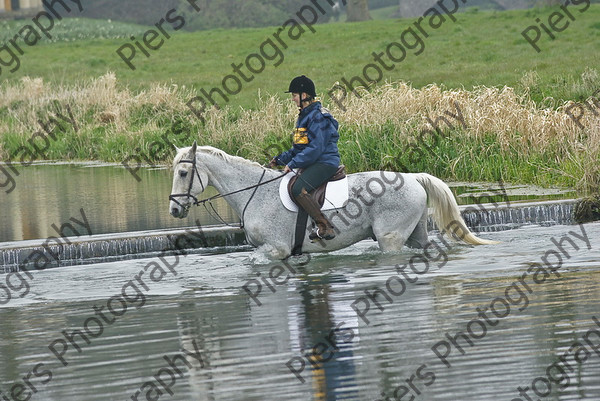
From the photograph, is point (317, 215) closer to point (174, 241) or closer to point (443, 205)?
point (443, 205)

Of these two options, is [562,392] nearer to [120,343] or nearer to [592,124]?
[120,343]

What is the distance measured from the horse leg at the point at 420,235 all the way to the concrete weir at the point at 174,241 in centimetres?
262

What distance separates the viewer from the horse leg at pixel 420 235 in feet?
42.3

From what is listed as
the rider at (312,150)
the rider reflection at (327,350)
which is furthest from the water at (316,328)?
the rider at (312,150)

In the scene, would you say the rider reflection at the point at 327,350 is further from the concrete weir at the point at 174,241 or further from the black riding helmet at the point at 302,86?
the concrete weir at the point at 174,241

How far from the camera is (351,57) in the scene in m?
41.8

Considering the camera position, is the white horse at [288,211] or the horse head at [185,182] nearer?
the horse head at [185,182]

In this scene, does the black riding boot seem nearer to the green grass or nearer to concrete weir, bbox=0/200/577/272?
concrete weir, bbox=0/200/577/272

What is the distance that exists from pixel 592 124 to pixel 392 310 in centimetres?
851

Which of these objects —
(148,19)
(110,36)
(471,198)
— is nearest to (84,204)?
(471,198)

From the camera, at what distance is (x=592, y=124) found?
56.8 feet

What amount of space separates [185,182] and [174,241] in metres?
2.81

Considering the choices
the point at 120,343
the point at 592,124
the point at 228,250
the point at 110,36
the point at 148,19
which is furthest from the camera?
the point at 148,19

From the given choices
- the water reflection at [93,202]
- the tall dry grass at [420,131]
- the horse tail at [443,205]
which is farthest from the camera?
the tall dry grass at [420,131]
